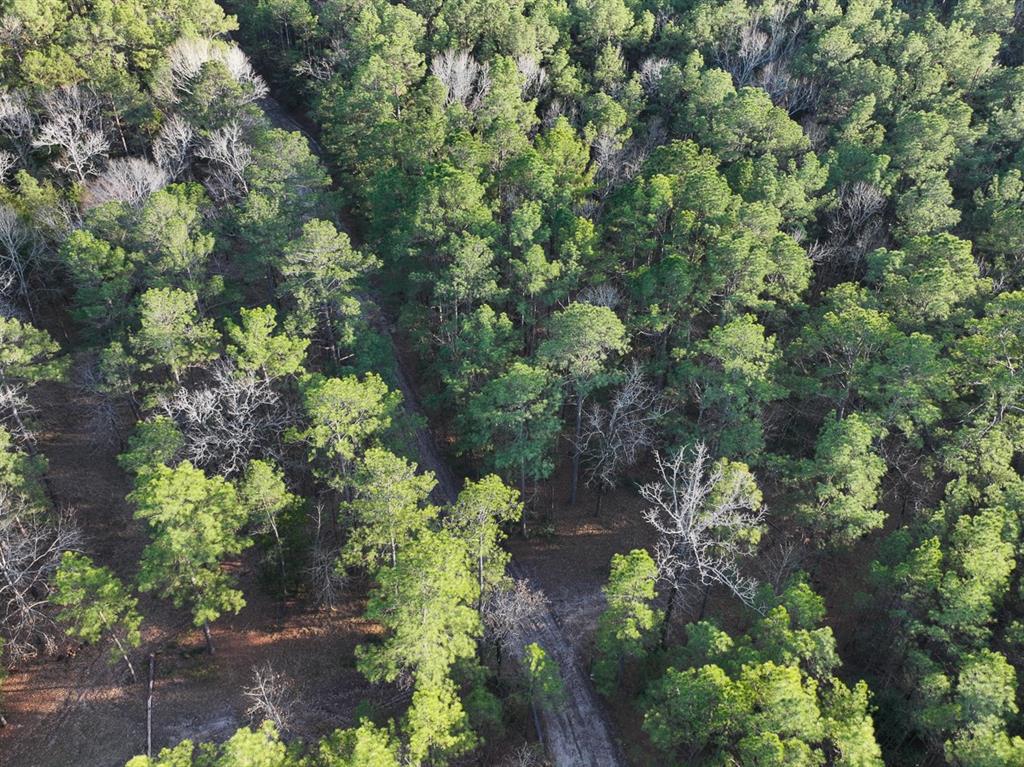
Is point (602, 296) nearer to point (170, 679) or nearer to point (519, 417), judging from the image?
point (519, 417)

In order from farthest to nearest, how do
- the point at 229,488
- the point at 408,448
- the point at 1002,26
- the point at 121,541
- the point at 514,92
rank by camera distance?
1. the point at 1002,26
2. the point at 514,92
3. the point at 121,541
4. the point at 408,448
5. the point at 229,488


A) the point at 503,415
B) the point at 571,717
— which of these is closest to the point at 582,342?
the point at 503,415

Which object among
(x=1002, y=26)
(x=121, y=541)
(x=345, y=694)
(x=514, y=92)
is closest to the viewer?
(x=345, y=694)

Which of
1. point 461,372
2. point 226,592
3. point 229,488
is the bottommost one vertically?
point 226,592

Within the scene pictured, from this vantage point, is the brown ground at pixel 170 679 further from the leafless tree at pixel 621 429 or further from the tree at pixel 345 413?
the leafless tree at pixel 621 429

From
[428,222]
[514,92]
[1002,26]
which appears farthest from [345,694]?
[1002,26]

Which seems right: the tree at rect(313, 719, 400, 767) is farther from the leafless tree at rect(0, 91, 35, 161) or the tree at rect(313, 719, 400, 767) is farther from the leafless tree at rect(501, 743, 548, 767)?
the leafless tree at rect(0, 91, 35, 161)

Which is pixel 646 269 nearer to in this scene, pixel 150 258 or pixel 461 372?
pixel 461 372
